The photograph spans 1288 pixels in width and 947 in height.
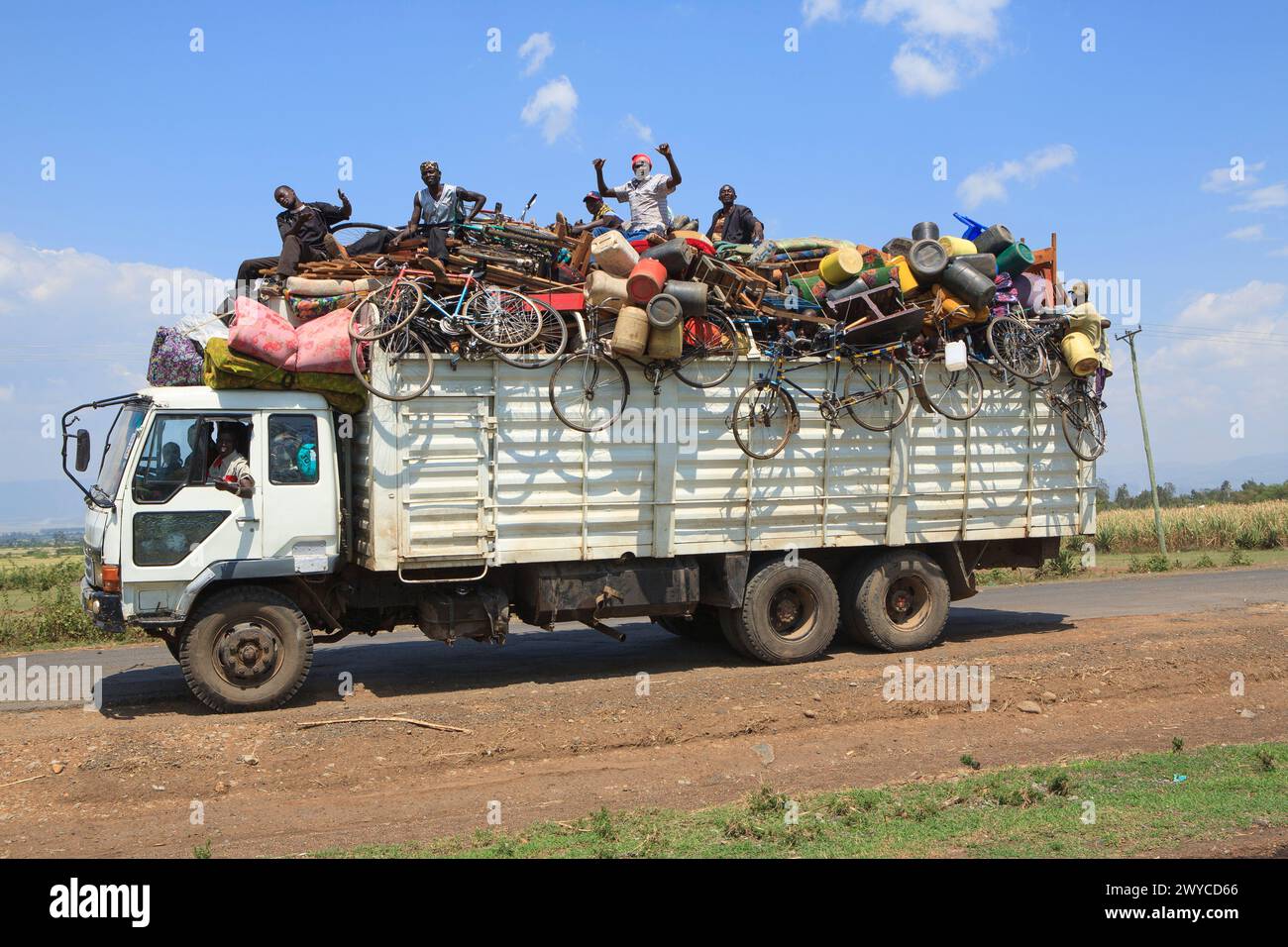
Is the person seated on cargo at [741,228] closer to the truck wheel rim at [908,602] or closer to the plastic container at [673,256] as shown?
the plastic container at [673,256]

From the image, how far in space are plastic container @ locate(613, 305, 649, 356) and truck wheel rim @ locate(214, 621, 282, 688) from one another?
3.92 m

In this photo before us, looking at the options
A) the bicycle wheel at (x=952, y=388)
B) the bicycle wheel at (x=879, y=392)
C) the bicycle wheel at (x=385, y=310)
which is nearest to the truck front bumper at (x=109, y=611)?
the bicycle wheel at (x=385, y=310)

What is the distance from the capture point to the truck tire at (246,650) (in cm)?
929

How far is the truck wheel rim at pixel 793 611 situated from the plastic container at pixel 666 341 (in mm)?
2899

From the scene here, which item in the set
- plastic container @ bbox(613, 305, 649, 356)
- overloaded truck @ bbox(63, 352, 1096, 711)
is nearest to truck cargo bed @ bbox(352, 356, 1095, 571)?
overloaded truck @ bbox(63, 352, 1096, 711)

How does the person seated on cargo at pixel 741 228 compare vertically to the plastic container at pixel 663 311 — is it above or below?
above

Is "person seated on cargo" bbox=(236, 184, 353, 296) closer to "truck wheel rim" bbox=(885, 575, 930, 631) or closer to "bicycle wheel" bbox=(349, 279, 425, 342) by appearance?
"bicycle wheel" bbox=(349, 279, 425, 342)

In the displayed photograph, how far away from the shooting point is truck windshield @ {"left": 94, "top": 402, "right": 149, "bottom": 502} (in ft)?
30.7

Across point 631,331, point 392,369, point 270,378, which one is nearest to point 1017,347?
point 631,331

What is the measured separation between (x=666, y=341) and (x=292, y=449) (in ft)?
11.3
